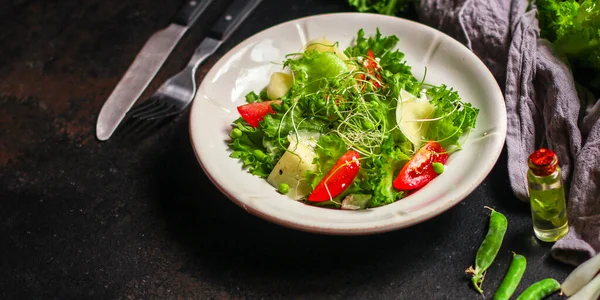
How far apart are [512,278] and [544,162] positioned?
41 cm

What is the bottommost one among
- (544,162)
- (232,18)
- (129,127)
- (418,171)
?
(129,127)

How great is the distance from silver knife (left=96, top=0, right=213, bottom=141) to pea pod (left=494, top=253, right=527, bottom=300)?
181 cm

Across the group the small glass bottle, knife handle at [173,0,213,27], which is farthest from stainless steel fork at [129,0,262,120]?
the small glass bottle

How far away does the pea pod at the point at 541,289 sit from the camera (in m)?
2.23

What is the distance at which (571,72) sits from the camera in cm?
279

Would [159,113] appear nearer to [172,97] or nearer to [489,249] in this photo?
[172,97]

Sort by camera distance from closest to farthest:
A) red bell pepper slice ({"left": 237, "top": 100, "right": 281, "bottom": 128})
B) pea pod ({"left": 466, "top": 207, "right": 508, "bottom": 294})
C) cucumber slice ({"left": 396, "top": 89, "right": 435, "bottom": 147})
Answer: pea pod ({"left": 466, "top": 207, "right": 508, "bottom": 294}), cucumber slice ({"left": 396, "top": 89, "right": 435, "bottom": 147}), red bell pepper slice ({"left": 237, "top": 100, "right": 281, "bottom": 128})

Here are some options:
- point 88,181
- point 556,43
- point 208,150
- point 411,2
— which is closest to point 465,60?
point 556,43

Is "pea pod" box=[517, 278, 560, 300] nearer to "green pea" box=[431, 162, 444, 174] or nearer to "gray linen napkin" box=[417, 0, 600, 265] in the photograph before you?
"gray linen napkin" box=[417, 0, 600, 265]

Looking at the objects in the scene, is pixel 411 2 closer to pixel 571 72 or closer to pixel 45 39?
pixel 571 72

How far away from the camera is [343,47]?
10.2ft

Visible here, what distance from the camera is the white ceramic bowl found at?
2260mm

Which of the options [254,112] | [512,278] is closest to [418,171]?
[512,278]

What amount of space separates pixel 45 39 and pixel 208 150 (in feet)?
5.48
